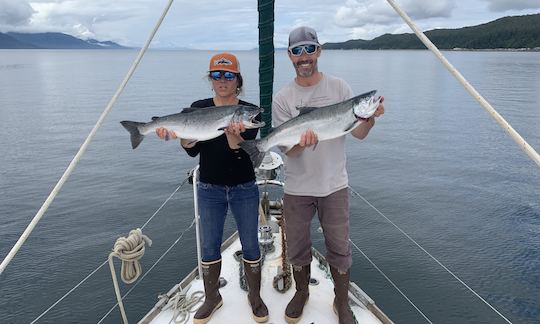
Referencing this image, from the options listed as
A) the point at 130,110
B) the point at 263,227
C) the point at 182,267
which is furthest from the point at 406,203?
the point at 130,110

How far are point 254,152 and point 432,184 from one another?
14717 millimetres

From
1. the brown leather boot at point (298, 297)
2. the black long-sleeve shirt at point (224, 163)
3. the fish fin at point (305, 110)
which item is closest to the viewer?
the fish fin at point (305, 110)

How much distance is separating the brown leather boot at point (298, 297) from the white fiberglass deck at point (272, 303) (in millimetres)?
109

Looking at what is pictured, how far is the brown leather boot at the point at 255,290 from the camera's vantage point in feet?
15.9

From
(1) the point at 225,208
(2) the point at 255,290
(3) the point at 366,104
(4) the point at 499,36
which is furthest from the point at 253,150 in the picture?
(4) the point at 499,36

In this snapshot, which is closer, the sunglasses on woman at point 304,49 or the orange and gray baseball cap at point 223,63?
the sunglasses on woman at point 304,49

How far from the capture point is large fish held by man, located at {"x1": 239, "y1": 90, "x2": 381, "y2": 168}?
160 inches

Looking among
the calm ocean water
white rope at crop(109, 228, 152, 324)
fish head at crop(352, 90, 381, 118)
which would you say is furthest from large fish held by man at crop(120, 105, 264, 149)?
the calm ocean water

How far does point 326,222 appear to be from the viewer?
14.9 ft

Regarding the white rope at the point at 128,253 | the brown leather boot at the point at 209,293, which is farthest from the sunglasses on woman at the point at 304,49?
the white rope at the point at 128,253

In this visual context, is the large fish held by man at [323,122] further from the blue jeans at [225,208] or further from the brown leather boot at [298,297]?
the brown leather boot at [298,297]

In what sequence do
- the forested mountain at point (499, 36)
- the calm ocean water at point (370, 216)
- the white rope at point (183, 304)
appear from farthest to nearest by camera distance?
the forested mountain at point (499, 36) → the calm ocean water at point (370, 216) → the white rope at point (183, 304)

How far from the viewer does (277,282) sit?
548 cm

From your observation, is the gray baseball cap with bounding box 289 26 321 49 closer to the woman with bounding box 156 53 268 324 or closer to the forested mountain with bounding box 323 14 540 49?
the woman with bounding box 156 53 268 324
